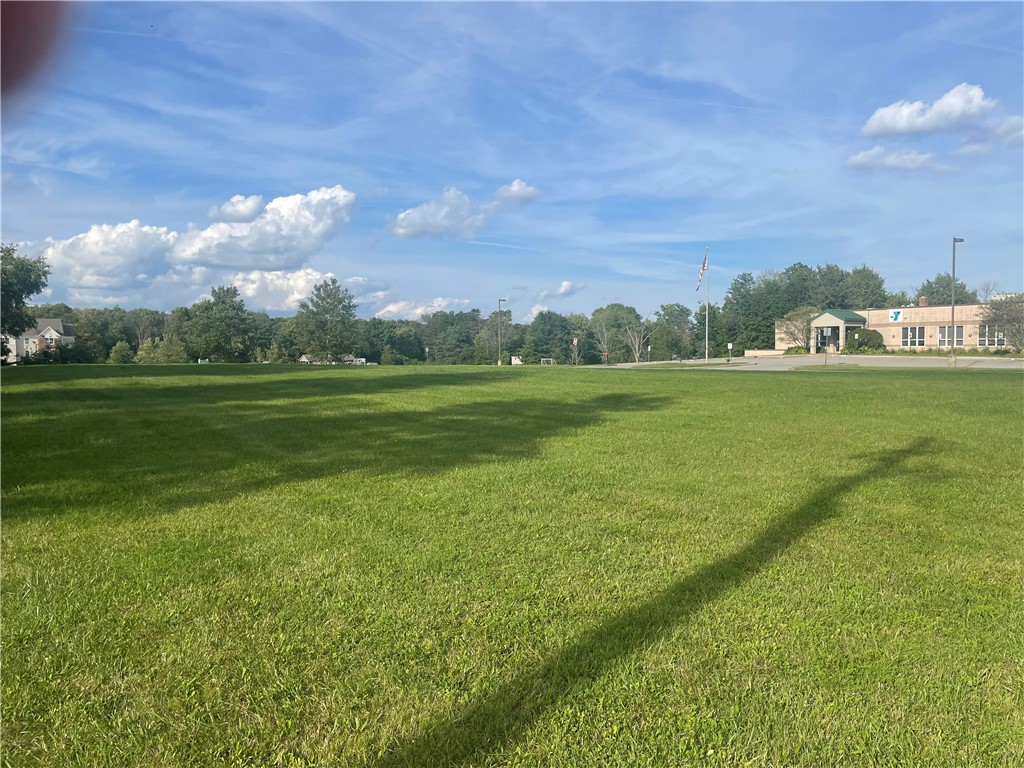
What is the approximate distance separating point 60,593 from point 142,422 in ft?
30.3

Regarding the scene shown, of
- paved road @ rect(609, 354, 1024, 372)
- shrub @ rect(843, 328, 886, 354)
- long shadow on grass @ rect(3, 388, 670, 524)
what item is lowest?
long shadow on grass @ rect(3, 388, 670, 524)

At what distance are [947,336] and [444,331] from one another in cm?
6859

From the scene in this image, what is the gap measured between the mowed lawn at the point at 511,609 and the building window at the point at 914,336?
71437mm

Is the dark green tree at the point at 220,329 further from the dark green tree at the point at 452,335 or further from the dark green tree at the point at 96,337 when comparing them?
the dark green tree at the point at 452,335

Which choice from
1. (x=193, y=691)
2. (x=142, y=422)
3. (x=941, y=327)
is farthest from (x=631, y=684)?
(x=941, y=327)

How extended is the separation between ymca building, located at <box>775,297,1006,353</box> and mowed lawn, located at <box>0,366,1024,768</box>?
66.9 m

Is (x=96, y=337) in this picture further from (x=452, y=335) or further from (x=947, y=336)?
(x=947, y=336)

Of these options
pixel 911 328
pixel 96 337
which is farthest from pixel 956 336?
pixel 96 337

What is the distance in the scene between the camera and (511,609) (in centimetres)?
385

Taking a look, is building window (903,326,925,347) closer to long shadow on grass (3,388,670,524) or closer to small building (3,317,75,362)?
long shadow on grass (3,388,670,524)

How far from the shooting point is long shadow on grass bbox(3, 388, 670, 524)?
676cm

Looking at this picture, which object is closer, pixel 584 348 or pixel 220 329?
pixel 220 329

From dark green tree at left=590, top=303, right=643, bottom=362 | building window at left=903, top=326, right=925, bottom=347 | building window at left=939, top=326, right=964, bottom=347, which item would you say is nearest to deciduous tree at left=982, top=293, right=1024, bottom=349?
building window at left=939, top=326, right=964, bottom=347

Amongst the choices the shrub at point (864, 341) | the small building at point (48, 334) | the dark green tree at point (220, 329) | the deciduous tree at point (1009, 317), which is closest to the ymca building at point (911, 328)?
the shrub at point (864, 341)
